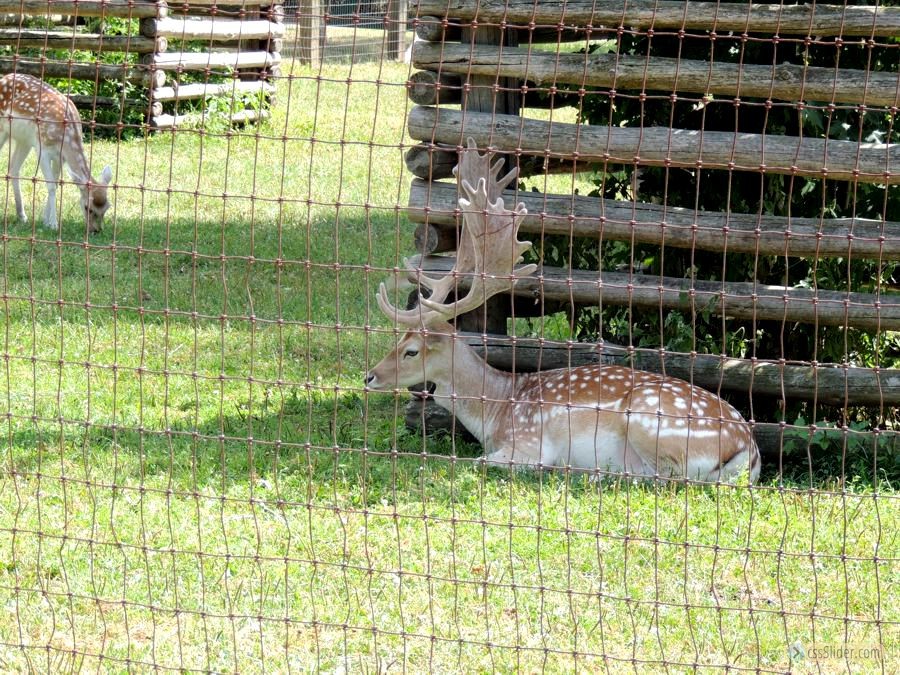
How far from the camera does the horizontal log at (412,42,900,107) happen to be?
225 inches

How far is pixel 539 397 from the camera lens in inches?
243

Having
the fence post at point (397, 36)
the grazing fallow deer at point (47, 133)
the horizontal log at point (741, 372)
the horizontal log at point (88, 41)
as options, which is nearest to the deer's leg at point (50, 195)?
the grazing fallow deer at point (47, 133)

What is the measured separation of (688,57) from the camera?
657 centimetres

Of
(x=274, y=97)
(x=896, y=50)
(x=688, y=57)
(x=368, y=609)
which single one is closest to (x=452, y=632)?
(x=368, y=609)

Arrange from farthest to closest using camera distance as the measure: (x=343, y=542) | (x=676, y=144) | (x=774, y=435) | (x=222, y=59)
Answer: (x=222, y=59) < (x=774, y=435) < (x=676, y=144) < (x=343, y=542)

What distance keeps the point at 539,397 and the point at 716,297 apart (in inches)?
41.5

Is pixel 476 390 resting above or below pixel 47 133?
below

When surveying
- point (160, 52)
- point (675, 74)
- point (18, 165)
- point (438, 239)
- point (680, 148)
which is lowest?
point (18, 165)

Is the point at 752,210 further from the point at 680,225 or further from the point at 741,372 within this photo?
the point at 680,225

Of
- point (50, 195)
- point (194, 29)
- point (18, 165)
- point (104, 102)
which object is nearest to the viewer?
point (50, 195)

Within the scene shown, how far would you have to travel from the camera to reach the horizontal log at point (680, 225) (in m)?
5.91

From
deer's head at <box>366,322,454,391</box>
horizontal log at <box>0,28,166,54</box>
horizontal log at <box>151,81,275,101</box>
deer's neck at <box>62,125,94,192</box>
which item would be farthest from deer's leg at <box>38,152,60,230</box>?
Result: deer's head at <box>366,322,454,391</box>

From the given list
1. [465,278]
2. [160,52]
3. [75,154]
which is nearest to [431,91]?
[465,278]

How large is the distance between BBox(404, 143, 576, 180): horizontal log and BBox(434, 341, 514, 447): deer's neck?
0.96m
